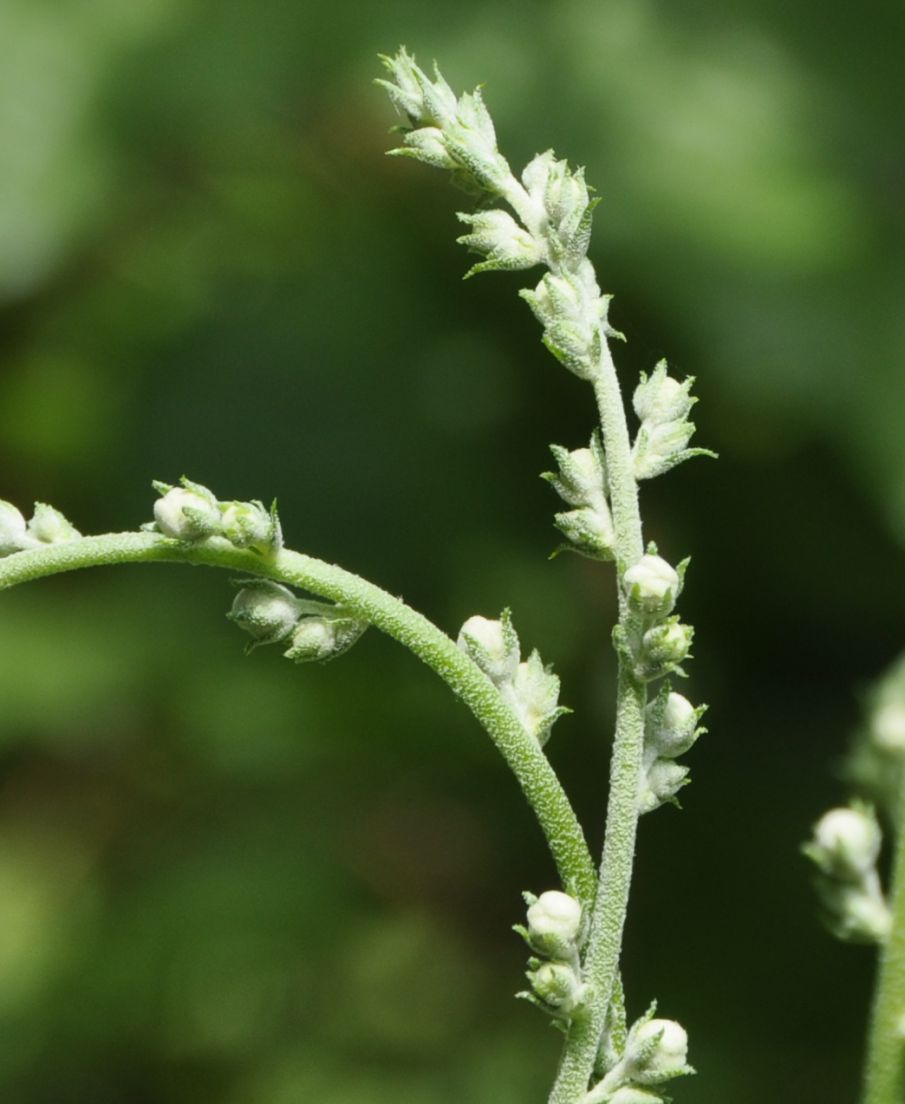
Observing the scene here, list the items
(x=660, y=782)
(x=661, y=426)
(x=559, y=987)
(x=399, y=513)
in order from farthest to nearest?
(x=399, y=513) → (x=661, y=426) → (x=660, y=782) → (x=559, y=987)

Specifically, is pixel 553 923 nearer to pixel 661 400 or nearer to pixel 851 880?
pixel 851 880

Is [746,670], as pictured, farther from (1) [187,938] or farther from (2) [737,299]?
(1) [187,938]

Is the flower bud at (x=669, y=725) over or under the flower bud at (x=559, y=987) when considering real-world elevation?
over

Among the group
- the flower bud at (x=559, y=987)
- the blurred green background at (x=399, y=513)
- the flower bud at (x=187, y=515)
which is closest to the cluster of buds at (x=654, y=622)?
the flower bud at (x=559, y=987)

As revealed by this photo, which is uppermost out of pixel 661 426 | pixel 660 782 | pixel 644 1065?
pixel 661 426

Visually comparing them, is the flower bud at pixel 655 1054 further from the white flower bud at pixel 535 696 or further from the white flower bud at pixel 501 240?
the white flower bud at pixel 501 240

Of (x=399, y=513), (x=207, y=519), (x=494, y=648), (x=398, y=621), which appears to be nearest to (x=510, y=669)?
(x=494, y=648)
